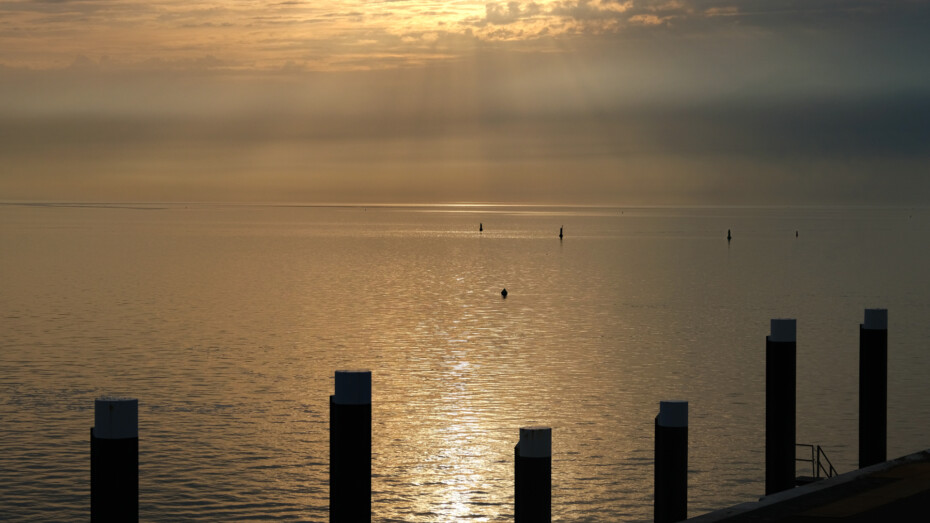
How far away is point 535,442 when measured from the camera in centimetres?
1062

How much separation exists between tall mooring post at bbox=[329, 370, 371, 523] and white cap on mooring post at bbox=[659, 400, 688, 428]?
4.15 m

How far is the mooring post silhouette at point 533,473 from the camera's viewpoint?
34.9 ft

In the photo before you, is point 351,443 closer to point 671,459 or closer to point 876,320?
point 671,459

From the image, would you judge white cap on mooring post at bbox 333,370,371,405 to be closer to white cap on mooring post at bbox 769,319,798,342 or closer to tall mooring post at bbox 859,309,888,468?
white cap on mooring post at bbox 769,319,798,342

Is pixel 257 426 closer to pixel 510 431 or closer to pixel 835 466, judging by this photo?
pixel 510 431

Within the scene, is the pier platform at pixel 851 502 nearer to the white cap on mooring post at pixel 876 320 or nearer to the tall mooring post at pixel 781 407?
the tall mooring post at pixel 781 407

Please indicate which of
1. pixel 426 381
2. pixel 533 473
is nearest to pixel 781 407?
pixel 533 473

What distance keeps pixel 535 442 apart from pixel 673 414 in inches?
116

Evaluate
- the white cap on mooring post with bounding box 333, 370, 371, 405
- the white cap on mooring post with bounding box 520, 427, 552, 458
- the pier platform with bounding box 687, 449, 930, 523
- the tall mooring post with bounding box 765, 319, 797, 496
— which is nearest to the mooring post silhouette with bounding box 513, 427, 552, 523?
the white cap on mooring post with bounding box 520, 427, 552, 458

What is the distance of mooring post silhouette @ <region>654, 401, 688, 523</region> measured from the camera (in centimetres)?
1301

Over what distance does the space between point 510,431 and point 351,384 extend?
20227 mm

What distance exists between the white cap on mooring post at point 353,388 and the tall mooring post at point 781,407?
7054 millimetres

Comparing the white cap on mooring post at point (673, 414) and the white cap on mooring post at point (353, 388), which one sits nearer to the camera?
the white cap on mooring post at point (353, 388)

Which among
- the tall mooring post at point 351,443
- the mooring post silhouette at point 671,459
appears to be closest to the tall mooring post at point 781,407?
the mooring post silhouette at point 671,459
